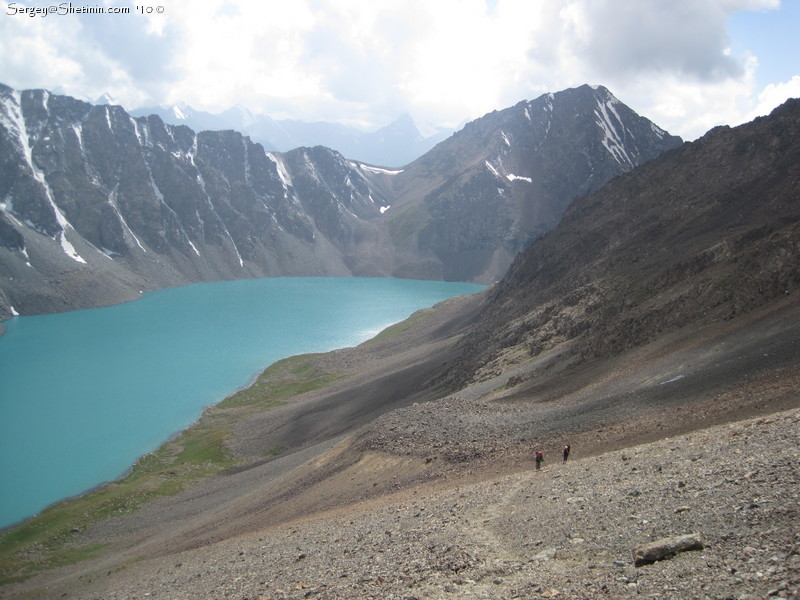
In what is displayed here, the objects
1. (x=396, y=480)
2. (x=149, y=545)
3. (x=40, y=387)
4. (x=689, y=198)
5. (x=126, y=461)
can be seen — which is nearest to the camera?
(x=396, y=480)

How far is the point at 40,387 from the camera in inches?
4304

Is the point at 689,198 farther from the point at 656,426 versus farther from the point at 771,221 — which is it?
the point at 656,426

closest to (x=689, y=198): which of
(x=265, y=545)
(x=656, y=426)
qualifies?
(x=656, y=426)

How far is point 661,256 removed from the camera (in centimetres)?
7312

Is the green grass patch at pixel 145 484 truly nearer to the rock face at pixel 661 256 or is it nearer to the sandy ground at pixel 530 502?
the sandy ground at pixel 530 502

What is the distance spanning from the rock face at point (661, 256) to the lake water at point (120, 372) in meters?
48.6

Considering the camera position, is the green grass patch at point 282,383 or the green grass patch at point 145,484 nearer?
the green grass patch at point 145,484

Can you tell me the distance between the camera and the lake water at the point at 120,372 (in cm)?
7575

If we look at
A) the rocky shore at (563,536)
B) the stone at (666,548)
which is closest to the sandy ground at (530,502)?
the rocky shore at (563,536)

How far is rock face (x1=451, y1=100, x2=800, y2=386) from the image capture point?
167 feet

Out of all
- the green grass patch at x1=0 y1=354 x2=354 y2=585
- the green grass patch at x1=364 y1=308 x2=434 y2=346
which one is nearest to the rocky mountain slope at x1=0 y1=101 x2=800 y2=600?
the green grass patch at x1=0 y1=354 x2=354 y2=585

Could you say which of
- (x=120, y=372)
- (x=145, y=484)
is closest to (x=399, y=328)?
(x=120, y=372)

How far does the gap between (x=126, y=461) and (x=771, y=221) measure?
80554 millimetres

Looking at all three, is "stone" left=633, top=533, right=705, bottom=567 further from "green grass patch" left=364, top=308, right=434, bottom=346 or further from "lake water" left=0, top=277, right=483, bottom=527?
"green grass patch" left=364, top=308, right=434, bottom=346
